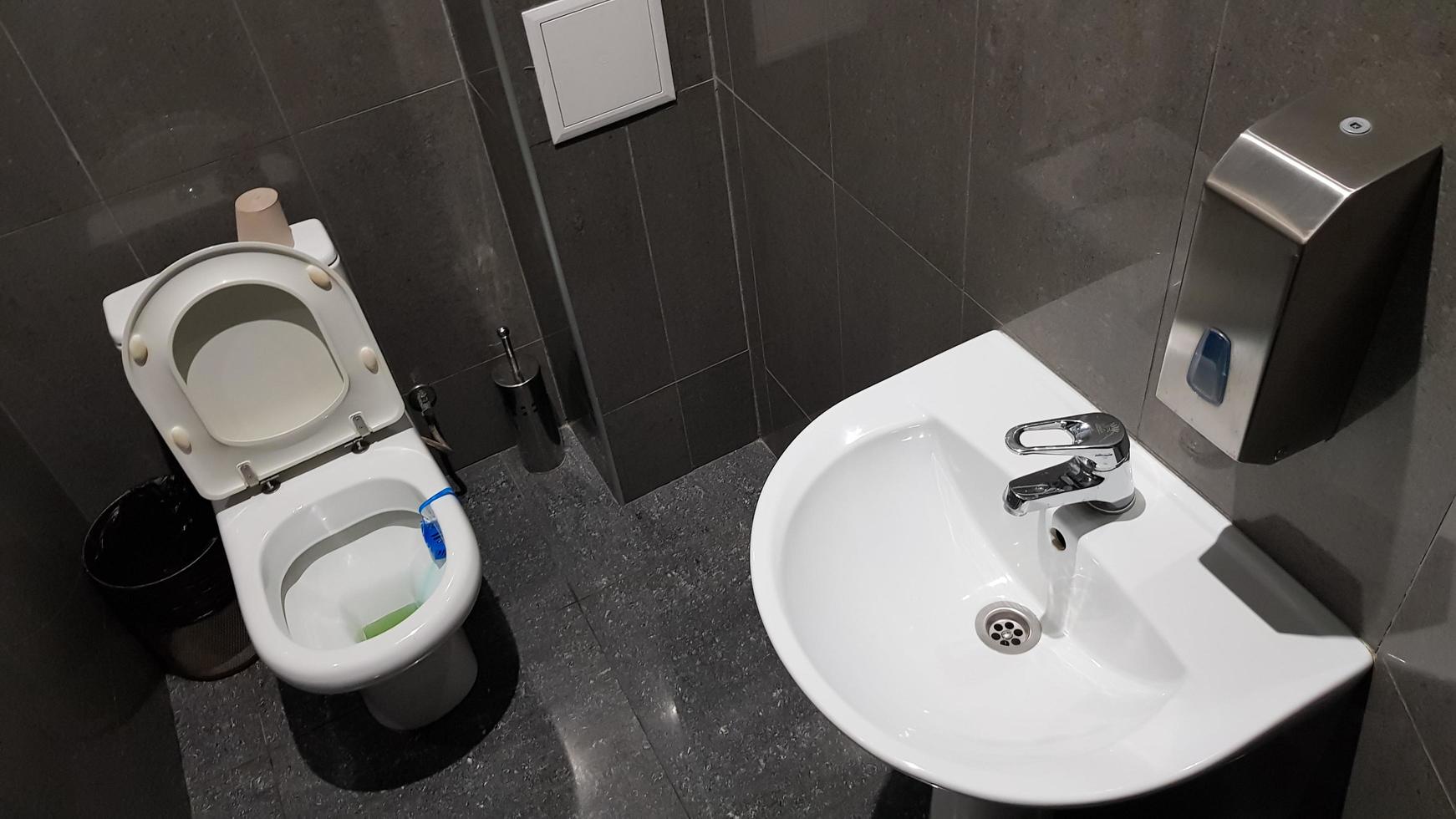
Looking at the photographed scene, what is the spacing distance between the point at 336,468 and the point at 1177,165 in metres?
1.48

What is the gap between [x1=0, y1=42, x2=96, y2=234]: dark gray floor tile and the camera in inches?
63.1

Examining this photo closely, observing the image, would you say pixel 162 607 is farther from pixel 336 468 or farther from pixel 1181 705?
pixel 1181 705

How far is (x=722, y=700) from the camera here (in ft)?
6.24

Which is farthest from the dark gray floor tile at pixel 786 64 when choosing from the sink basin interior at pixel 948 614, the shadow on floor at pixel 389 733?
the shadow on floor at pixel 389 733

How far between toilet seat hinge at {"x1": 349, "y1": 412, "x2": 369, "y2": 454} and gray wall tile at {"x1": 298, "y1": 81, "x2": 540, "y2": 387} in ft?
0.90

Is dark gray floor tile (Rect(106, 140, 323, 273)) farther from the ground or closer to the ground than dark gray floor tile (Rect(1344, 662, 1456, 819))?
farther from the ground

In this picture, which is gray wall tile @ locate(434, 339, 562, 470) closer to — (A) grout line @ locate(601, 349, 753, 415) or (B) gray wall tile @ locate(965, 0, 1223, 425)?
(A) grout line @ locate(601, 349, 753, 415)

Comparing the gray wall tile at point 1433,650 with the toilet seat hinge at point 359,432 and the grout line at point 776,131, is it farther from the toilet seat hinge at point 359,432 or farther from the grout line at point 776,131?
the toilet seat hinge at point 359,432

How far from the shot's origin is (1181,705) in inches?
36.3

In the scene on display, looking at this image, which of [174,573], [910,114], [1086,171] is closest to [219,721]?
[174,573]

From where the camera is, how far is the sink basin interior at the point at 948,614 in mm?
991

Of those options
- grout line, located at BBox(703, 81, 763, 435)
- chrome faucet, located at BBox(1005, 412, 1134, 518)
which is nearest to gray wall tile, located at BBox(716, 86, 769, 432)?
grout line, located at BBox(703, 81, 763, 435)

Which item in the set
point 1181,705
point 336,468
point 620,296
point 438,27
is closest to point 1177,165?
point 1181,705

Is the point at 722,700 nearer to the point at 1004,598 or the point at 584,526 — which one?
the point at 584,526
